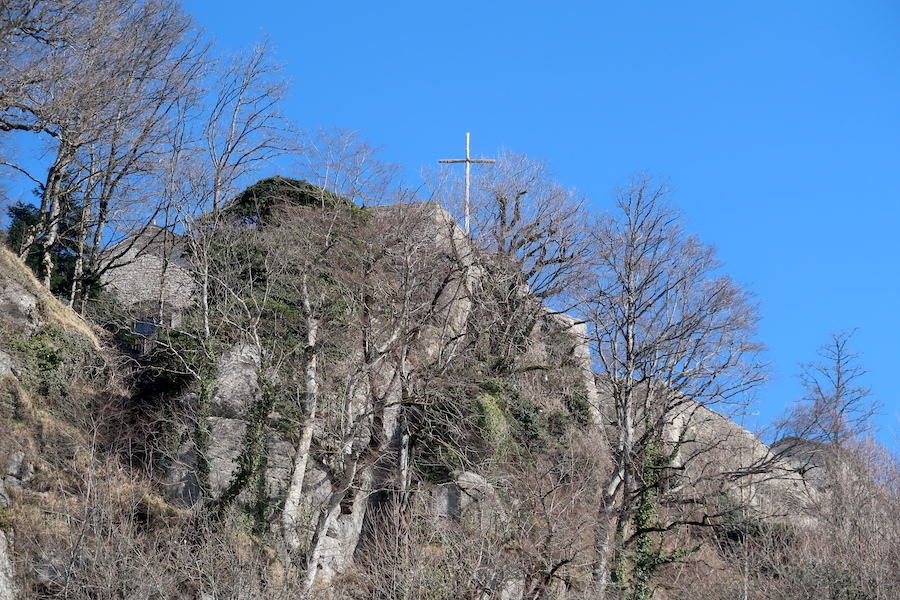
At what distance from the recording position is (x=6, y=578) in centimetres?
1702

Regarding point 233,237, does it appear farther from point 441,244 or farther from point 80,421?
point 80,421

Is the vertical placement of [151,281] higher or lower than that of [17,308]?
higher

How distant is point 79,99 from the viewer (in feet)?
71.6

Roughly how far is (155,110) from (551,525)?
62.4 feet

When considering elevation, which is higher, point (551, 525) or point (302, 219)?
point (302, 219)

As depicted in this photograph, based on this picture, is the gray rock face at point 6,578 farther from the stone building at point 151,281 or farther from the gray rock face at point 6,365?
the stone building at point 151,281

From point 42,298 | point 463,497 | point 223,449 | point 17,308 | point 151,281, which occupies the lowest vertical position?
point 463,497

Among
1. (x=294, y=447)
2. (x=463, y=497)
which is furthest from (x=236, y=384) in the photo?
(x=463, y=497)

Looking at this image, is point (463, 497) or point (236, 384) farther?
point (463, 497)

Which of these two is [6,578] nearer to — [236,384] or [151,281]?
[236,384]

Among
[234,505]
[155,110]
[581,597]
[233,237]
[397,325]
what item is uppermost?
[155,110]

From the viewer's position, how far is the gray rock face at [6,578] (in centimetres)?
1680

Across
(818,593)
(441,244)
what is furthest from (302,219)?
(818,593)

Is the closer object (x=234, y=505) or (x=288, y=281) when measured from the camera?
(x=234, y=505)
